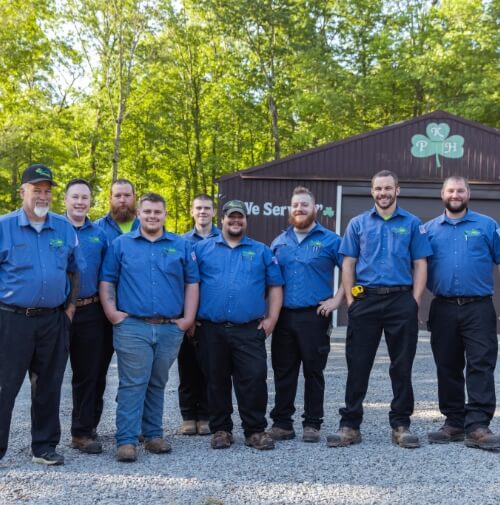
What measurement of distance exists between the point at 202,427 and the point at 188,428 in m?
0.11

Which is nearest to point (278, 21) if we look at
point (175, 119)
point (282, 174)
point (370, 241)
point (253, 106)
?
point (253, 106)

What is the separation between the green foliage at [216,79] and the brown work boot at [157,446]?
17491 millimetres

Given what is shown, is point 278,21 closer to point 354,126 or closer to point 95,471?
point 354,126

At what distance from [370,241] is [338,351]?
17.2 feet

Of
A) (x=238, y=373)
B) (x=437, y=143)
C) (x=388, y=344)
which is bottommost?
(x=238, y=373)

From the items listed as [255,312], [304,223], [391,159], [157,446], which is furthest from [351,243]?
[391,159]

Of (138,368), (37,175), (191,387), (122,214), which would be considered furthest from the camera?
(191,387)

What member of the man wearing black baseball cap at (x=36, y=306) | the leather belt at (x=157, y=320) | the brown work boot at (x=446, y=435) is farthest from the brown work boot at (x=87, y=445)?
the brown work boot at (x=446, y=435)

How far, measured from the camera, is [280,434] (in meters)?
5.07

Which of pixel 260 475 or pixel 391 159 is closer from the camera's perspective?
pixel 260 475

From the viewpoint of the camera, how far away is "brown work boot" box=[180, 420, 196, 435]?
5281 millimetres

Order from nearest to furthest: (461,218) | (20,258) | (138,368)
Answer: (20,258) → (138,368) → (461,218)

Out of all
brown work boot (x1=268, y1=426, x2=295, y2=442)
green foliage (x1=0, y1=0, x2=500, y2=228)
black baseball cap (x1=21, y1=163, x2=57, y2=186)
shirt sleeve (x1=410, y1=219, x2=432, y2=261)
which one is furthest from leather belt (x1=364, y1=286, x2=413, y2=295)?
green foliage (x1=0, y1=0, x2=500, y2=228)

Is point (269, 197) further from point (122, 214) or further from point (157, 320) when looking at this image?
point (157, 320)
